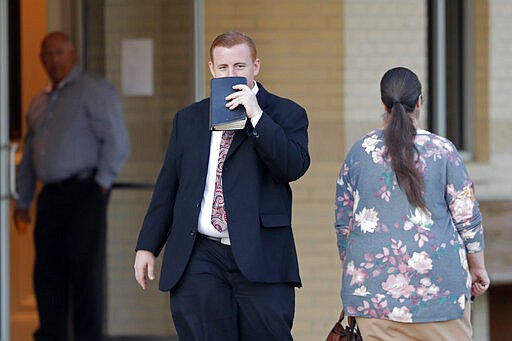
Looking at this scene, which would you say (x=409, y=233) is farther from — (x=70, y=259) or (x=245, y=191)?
(x=70, y=259)

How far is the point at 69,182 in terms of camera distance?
6.59m

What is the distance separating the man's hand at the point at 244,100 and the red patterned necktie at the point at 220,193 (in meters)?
0.22

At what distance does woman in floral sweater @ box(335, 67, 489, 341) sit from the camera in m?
4.16

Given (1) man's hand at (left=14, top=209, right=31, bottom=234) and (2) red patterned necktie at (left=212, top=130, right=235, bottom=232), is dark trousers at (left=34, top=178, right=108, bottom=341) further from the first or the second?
(2) red patterned necktie at (left=212, top=130, right=235, bottom=232)

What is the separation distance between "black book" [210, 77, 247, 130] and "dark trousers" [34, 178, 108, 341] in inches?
110

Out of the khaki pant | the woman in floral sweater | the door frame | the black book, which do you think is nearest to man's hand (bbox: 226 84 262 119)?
the black book

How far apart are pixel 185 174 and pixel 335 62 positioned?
Answer: 2.16 m

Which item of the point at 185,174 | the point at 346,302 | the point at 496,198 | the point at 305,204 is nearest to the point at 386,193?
the point at 346,302

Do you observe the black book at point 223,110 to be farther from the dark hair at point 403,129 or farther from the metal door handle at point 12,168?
the metal door handle at point 12,168

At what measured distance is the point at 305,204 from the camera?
610 cm

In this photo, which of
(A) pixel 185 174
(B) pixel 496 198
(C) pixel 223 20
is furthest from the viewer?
(B) pixel 496 198

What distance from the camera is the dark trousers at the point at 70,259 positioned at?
6.60 metres

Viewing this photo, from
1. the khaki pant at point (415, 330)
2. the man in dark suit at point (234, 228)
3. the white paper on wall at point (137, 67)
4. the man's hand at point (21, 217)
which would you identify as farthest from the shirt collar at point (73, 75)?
the khaki pant at point (415, 330)

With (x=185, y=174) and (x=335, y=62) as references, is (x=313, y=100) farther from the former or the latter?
(x=185, y=174)
